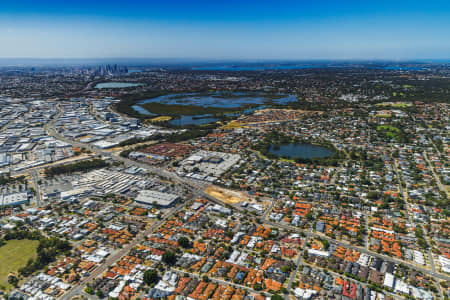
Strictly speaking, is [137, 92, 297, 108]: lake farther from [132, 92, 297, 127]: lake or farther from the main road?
the main road

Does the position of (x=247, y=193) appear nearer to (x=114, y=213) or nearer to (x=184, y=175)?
(x=184, y=175)

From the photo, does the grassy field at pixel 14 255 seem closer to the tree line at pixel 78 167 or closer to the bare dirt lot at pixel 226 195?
the tree line at pixel 78 167

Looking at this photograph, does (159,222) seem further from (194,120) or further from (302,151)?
(194,120)

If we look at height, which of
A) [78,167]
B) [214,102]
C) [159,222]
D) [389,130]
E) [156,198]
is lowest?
[159,222]

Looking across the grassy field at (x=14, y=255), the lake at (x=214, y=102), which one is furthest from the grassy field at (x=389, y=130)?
the grassy field at (x=14, y=255)

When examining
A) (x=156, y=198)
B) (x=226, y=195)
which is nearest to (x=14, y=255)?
(x=156, y=198)

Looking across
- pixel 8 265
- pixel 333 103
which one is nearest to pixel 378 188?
pixel 8 265
